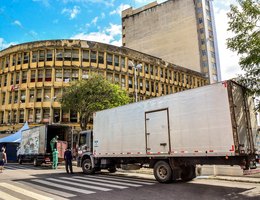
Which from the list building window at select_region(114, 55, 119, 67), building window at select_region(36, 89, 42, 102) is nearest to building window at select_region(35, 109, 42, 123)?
building window at select_region(36, 89, 42, 102)

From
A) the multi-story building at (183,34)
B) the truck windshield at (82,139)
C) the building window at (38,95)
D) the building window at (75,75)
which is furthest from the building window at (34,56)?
the multi-story building at (183,34)

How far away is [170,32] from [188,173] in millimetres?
55747

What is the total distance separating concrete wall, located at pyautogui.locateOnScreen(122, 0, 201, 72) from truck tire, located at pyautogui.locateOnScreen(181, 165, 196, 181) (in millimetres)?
51455

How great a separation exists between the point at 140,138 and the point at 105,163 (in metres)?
3.49

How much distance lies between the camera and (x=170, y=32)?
Result: 6375cm

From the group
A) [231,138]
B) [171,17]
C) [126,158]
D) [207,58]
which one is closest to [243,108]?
[231,138]

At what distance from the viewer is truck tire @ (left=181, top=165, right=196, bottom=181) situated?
1237 cm

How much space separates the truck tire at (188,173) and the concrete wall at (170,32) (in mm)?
51455

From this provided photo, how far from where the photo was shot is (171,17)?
211 feet

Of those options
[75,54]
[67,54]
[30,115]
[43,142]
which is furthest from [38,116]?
[43,142]

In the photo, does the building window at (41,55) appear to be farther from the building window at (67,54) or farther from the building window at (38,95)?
the building window at (38,95)

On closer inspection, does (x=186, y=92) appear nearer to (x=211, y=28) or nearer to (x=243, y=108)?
(x=243, y=108)

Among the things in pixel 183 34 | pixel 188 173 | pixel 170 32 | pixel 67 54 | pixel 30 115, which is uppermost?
pixel 170 32

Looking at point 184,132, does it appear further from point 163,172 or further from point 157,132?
point 163,172
